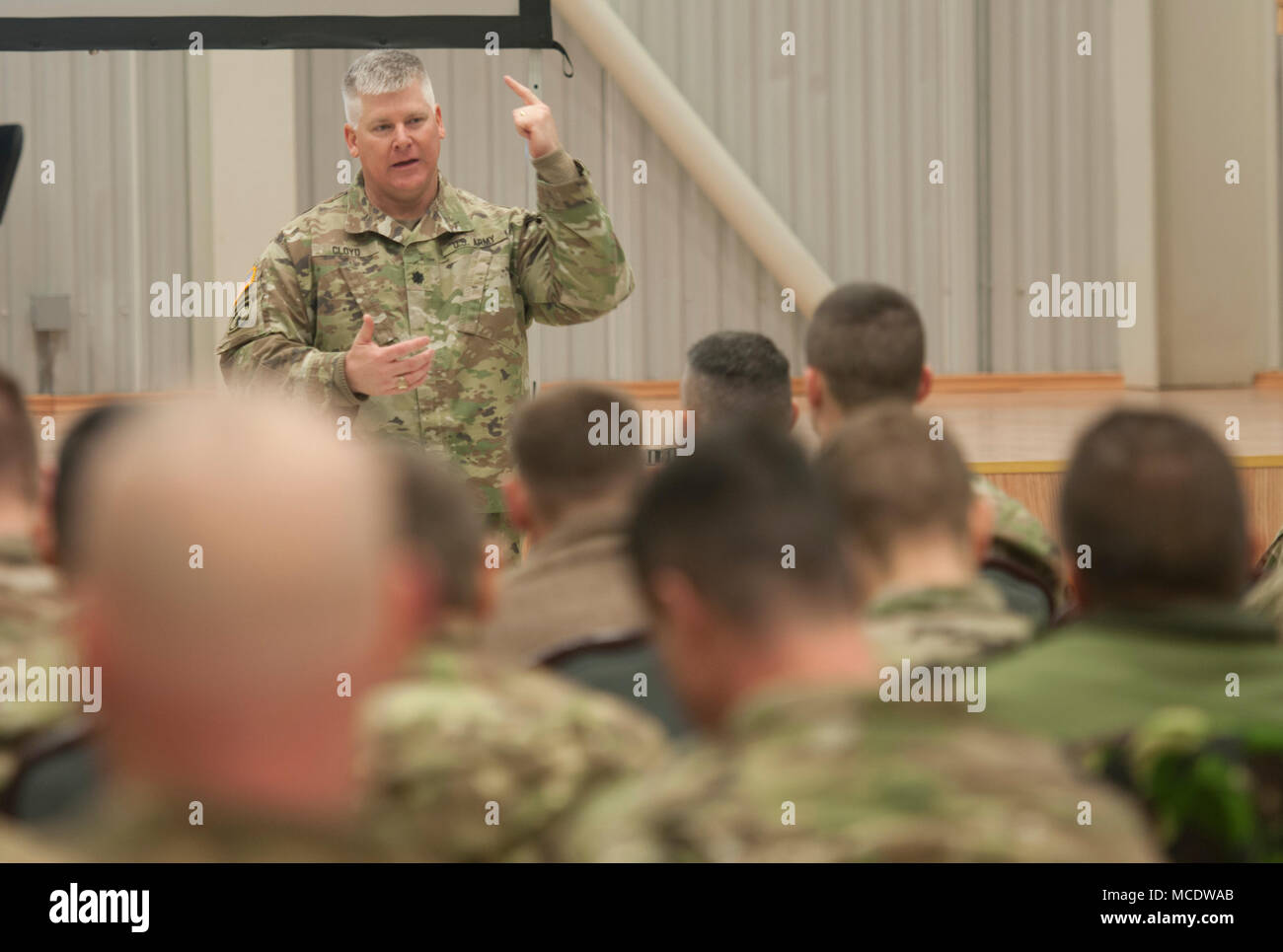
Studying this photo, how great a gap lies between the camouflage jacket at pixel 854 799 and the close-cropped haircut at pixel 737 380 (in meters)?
1.53

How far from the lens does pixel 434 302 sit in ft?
9.64

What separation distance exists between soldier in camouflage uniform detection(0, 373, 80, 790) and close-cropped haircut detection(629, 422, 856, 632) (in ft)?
1.75

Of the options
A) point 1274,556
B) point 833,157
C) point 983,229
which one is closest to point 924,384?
point 1274,556

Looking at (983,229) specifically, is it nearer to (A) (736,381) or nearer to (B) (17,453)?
(A) (736,381)

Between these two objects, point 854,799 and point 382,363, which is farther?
point 382,363

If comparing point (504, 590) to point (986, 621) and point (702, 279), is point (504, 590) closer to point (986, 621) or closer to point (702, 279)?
point (986, 621)

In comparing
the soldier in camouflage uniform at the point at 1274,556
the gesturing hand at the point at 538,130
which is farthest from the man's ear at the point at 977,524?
the gesturing hand at the point at 538,130

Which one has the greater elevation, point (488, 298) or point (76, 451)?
point (488, 298)

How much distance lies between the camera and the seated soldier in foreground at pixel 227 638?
0.80 metres

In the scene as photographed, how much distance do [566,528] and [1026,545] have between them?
2.14 ft

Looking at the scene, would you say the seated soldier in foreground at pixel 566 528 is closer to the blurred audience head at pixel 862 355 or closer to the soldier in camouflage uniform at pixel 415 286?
the blurred audience head at pixel 862 355

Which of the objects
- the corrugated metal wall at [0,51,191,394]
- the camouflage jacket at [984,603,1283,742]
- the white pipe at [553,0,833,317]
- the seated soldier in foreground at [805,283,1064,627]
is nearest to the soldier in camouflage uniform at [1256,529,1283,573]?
the seated soldier in foreground at [805,283,1064,627]

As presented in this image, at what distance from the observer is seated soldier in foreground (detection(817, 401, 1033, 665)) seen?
1514 mm

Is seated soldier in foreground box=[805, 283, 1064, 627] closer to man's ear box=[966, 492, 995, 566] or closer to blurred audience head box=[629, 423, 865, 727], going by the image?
man's ear box=[966, 492, 995, 566]
